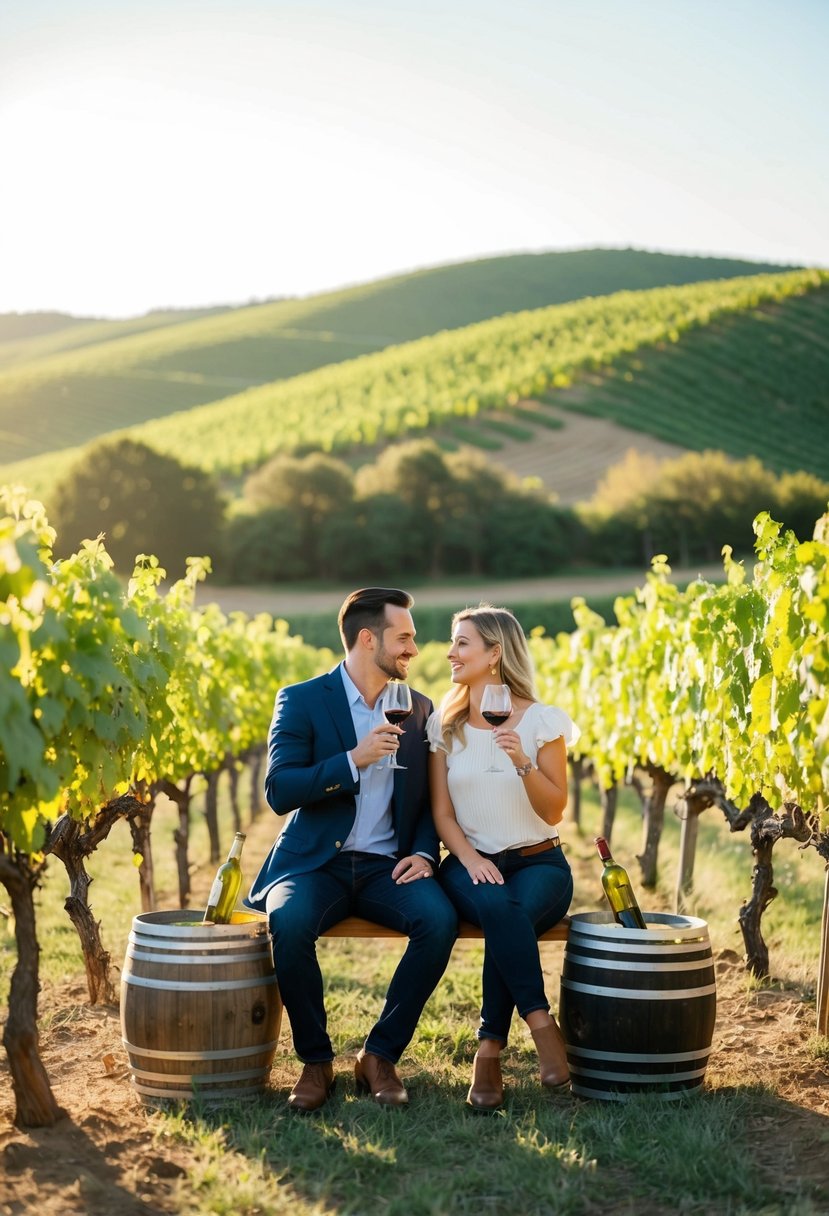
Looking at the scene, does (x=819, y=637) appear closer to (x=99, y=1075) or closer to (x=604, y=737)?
(x=99, y=1075)

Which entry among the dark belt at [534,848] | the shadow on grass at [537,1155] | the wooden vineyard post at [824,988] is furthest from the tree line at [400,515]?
the shadow on grass at [537,1155]

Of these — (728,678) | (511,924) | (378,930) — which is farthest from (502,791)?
(728,678)

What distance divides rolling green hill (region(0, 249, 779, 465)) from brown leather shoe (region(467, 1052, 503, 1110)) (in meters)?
61.4

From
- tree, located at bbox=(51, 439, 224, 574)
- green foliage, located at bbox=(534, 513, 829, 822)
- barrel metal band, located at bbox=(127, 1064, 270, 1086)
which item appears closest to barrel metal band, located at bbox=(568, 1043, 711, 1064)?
green foliage, located at bbox=(534, 513, 829, 822)

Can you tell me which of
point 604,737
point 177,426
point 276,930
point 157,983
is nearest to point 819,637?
point 276,930

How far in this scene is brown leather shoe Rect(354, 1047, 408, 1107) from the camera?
3939 mm

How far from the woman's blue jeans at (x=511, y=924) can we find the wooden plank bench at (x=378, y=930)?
0.09 feet

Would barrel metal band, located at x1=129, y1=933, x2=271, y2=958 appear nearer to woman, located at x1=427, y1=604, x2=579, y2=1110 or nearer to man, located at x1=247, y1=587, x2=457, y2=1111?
man, located at x1=247, y1=587, x2=457, y2=1111

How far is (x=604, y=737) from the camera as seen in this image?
27.9 ft

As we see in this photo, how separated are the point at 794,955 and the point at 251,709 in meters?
5.49

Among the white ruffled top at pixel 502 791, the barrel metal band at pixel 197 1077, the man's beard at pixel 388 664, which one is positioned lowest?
the barrel metal band at pixel 197 1077

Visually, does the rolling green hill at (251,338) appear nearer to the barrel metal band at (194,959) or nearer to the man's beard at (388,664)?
the man's beard at (388,664)

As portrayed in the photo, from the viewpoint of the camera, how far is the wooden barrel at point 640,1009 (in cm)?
396

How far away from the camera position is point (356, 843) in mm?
4301
